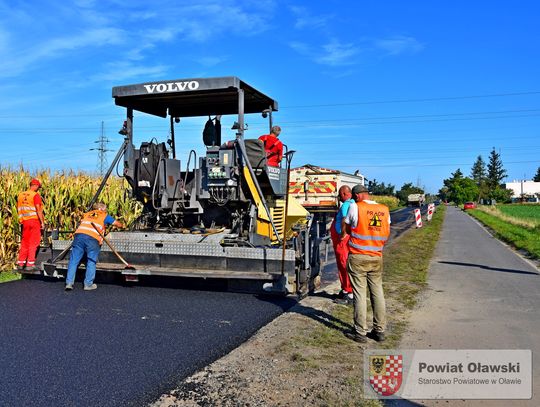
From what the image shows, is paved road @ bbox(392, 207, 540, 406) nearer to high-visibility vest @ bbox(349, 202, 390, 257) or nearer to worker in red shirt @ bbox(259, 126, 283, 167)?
high-visibility vest @ bbox(349, 202, 390, 257)

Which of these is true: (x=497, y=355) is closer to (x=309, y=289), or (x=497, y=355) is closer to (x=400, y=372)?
(x=400, y=372)

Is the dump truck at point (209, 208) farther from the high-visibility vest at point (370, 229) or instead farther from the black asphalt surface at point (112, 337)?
the high-visibility vest at point (370, 229)

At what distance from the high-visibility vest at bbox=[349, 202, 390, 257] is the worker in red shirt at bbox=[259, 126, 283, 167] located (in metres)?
2.86

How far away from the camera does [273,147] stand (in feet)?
25.2

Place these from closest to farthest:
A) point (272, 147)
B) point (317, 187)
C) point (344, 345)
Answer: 1. point (344, 345)
2. point (272, 147)
3. point (317, 187)

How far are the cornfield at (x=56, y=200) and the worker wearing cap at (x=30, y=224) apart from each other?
869 mm

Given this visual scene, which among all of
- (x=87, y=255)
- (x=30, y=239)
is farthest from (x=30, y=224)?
(x=87, y=255)

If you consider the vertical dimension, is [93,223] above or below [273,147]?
below

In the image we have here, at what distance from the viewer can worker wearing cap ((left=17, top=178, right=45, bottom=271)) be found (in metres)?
8.33

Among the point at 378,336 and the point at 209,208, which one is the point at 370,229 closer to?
the point at 378,336

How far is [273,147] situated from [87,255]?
3166 mm

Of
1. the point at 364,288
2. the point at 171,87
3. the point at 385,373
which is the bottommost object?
the point at 385,373

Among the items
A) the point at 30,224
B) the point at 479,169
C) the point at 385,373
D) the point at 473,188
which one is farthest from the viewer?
the point at 479,169

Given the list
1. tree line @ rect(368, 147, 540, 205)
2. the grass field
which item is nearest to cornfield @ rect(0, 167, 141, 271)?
the grass field
